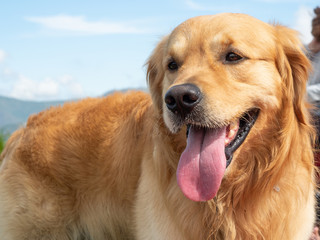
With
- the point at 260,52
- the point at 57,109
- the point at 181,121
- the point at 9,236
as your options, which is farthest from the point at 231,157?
the point at 9,236

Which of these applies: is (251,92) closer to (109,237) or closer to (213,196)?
(213,196)

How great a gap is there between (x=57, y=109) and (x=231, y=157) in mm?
2376

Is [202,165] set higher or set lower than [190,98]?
lower

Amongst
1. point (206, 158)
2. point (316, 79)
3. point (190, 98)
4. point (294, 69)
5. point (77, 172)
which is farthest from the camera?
point (316, 79)

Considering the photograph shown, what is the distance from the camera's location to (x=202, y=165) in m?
2.95

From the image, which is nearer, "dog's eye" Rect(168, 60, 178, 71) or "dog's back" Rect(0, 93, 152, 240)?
"dog's eye" Rect(168, 60, 178, 71)

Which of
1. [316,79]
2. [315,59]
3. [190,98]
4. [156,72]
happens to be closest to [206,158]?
[190,98]

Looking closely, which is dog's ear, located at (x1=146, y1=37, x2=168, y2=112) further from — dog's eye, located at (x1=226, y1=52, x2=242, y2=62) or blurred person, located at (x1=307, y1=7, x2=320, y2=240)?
blurred person, located at (x1=307, y1=7, x2=320, y2=240)

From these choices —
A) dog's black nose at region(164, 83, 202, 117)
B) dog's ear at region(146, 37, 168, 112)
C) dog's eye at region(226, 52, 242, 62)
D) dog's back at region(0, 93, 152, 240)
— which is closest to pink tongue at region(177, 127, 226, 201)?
dog's black nose at region(164, 83, 202, 117)

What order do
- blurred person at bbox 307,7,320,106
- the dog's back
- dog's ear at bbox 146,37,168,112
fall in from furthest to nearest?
1. blurred person at bbox 307,7,320,106
2. the dog's back
3. dog's ear at bbox 146,37,168,112

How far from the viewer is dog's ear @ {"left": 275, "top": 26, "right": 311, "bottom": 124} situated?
3182 millimetres

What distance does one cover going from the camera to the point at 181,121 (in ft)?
9.59

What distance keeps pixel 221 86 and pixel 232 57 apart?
323 millimetres

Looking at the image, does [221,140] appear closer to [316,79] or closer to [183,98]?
[183,98]
